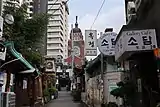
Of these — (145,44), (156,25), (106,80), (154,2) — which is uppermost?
(154,2)

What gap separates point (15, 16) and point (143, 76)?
8.12 m

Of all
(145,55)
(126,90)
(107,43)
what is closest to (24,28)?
(107,43)

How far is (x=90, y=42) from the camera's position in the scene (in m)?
18.0

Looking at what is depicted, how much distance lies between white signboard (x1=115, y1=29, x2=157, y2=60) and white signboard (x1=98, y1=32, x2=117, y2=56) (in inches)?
200

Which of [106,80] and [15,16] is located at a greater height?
[15,16]

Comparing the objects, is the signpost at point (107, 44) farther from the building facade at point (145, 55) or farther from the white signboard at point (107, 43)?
the building facade at point (145, 55)

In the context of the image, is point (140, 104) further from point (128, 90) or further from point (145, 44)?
point (145, 44)

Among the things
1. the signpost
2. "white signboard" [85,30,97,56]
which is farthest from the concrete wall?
"white signboard" [85,30,97,56]

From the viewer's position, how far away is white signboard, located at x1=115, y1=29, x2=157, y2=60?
9289 millimetres

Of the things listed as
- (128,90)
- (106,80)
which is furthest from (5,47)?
(106,80)

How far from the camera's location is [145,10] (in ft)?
36.3

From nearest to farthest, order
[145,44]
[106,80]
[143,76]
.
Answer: [145,44], [143,76], [106,80]

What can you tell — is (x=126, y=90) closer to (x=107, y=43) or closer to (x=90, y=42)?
(x=107, y=43)

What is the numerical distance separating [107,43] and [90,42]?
11.5 feet
